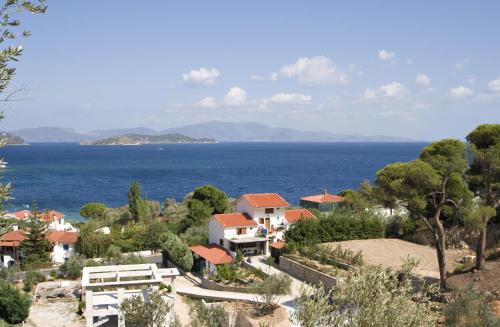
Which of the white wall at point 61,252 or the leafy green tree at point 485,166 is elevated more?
the leafy green tree at point 485,166

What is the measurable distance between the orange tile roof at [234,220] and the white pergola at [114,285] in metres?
8.19

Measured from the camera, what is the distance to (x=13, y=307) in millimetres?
23328

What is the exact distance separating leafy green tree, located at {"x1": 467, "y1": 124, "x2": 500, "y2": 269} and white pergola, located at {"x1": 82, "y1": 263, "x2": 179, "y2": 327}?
1486 cm

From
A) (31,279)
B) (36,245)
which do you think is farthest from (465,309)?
(36,245)

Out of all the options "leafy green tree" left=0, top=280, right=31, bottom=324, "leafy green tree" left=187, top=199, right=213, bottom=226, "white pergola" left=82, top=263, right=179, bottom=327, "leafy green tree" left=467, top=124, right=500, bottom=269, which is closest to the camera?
"white pergola" left=82, top=263, right=179, bottom=327

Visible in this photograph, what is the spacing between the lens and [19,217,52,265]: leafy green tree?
1364 inches

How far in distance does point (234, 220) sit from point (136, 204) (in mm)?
16970

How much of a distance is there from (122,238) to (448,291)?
81.7 feet

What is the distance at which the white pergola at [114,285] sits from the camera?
22125 mm

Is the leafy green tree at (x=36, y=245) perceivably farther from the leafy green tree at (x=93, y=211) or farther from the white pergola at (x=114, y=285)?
the leafy green tree at (x=93, y=211)

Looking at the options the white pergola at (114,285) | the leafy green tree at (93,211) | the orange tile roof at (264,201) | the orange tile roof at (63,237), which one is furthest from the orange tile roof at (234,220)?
the leafy green tree at (93,211)

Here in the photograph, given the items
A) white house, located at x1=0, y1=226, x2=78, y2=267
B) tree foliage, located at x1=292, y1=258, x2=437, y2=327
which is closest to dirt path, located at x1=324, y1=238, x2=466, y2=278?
tree foliage, located at x1=292, y1=258, x2=437, y2=327

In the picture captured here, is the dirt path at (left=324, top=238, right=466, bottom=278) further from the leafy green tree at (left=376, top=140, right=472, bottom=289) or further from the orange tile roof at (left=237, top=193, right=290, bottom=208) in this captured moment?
the orange tile roof at (left=237, top=193, right=290, bottom=208)

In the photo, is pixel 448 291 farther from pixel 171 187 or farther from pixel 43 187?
pixel 43 187
